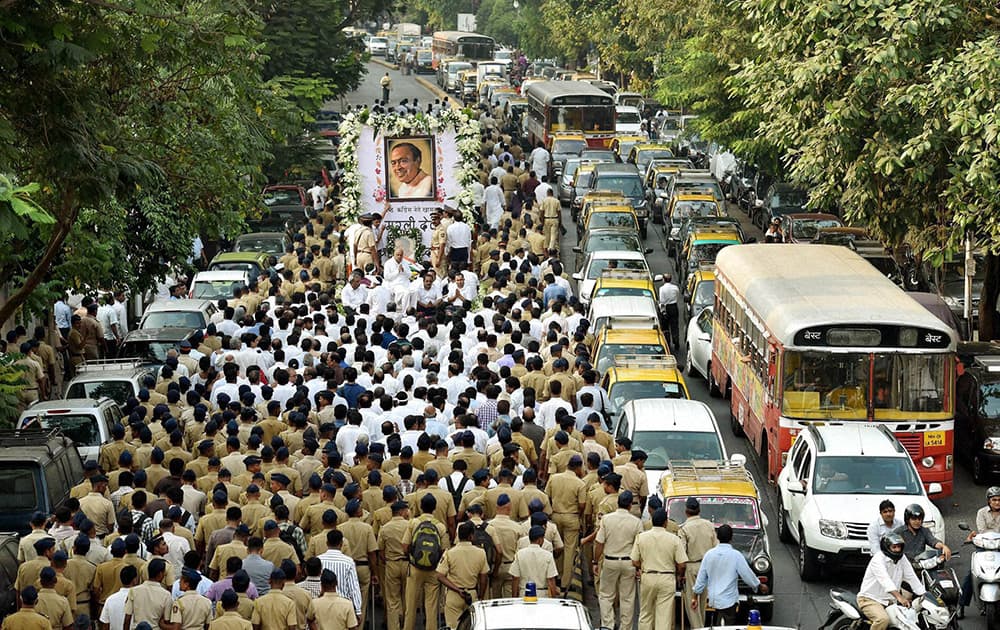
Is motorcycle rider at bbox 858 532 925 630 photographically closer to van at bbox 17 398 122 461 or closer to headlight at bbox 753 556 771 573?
headlight at bbox 753 556 771 573

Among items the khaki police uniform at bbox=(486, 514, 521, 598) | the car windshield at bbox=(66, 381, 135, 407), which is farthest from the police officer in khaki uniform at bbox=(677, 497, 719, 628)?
the car windshield at bbox=(66, 381, 135, 407)

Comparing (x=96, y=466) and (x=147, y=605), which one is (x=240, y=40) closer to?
(x=96, y=466)

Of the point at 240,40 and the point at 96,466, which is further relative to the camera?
the point at 240,40

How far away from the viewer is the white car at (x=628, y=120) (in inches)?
2303

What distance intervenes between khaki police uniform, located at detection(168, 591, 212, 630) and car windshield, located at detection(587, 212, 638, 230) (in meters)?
22.9

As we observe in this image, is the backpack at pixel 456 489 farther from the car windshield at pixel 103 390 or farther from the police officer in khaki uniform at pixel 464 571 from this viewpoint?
the car windshield at pixel 103 390

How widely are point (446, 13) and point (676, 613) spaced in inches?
4389

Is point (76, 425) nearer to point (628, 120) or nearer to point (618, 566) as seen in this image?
point (618, 566)

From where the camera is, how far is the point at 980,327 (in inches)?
1099

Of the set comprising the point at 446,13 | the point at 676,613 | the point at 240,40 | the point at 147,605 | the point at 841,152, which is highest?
the point at 446,13

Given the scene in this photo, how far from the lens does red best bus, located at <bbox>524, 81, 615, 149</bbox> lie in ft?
165

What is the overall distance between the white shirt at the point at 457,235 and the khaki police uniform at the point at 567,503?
14.0 meters

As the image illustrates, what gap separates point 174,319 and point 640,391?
27.2 ft

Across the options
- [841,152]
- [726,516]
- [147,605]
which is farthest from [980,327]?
[147,605]
